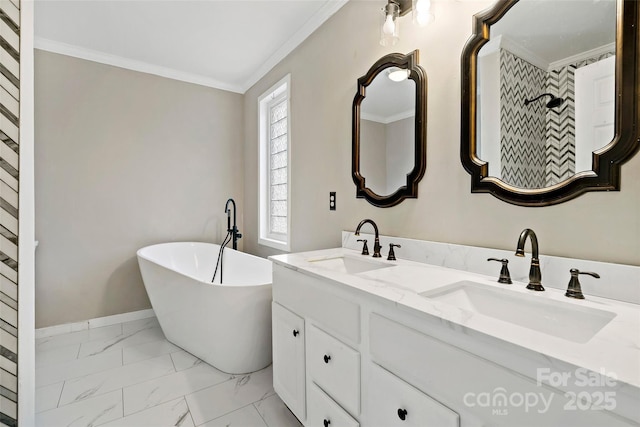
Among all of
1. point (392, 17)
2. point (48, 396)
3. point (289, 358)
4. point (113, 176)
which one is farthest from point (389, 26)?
point (48, 396)

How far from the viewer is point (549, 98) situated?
3.52ft

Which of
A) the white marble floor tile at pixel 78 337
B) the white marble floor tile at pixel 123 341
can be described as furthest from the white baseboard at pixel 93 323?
the white marble floor tile at pixel 123 341

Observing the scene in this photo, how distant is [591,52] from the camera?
0.99 meters

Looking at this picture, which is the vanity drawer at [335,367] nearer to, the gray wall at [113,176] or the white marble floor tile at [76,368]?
the white marble floor tile at [76,368]

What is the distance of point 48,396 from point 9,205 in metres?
1.25

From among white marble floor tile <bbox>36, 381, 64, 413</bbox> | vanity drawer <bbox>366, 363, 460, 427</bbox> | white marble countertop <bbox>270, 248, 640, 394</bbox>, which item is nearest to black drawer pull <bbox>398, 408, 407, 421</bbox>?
vanity drawer <bbox>366, 363, 460, 427</bbox>

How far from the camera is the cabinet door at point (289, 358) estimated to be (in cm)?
137

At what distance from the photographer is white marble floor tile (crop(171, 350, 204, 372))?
→ 2.06 m

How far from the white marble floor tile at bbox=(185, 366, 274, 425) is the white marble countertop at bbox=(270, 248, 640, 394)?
37.2 inches

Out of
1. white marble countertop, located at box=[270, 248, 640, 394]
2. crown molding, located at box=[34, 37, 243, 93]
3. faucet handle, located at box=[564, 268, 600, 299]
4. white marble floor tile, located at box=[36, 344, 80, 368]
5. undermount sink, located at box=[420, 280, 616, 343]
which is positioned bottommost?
white marble floor tile, located at box=[36, 344, 80, 368]

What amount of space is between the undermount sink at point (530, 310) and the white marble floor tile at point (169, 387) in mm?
1607

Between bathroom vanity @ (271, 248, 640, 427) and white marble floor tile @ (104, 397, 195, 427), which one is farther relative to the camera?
white marble floor tile @ (104, 397, 195, 427)

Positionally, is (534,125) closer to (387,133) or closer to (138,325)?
(387,133)

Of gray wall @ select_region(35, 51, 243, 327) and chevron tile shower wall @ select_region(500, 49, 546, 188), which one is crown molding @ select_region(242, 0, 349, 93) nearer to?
gray wall @ select_region(35, 51, 243, 327)
